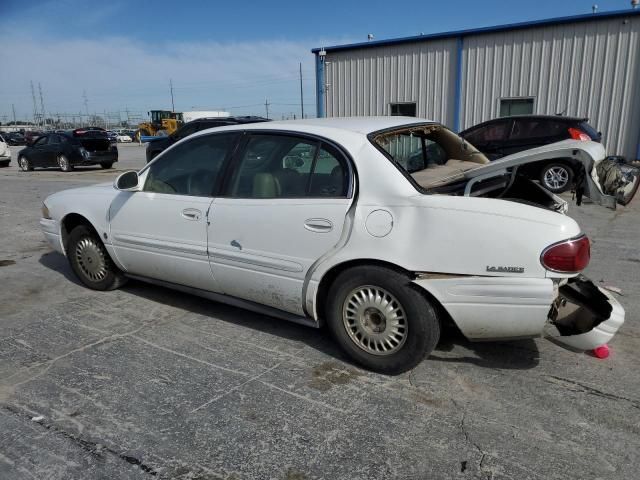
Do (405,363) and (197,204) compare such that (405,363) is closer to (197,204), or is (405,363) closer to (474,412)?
(474,412)

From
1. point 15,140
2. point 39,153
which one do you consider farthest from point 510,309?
point 15,140

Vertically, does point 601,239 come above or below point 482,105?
below

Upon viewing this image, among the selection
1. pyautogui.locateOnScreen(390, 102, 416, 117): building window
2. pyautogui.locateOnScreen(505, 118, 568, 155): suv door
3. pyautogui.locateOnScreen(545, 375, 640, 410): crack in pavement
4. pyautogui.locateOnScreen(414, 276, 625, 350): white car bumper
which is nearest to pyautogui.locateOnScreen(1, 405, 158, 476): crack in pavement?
pyautogui.locateOnScreen(414, 276, 625, 350): white car bumper

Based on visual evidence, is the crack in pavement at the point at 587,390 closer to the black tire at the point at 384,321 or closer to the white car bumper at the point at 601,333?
the white car bumper at the point at 601,333

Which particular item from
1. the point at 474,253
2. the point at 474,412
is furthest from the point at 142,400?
the point at 474,253

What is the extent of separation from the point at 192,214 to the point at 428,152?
200 centimetres

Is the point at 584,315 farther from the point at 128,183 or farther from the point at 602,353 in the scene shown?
the point at 128,183

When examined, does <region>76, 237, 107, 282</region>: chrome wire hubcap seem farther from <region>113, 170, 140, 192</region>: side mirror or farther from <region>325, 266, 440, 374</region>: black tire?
<region>325, 266, 440, 374</region>: black tire

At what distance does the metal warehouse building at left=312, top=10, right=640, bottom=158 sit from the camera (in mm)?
12906

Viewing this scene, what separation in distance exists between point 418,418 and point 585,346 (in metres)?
1.14

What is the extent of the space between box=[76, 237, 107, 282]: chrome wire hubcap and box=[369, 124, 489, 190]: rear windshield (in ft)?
9.25

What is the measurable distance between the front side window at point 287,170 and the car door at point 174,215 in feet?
0.69

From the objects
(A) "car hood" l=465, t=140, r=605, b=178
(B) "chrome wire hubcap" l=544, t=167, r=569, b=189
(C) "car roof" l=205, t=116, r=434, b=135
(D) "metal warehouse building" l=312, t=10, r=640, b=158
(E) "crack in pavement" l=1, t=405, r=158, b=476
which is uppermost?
(D) "metal warehouse building" l=312, t=10, r=640, b=158

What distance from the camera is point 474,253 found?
109 inches
